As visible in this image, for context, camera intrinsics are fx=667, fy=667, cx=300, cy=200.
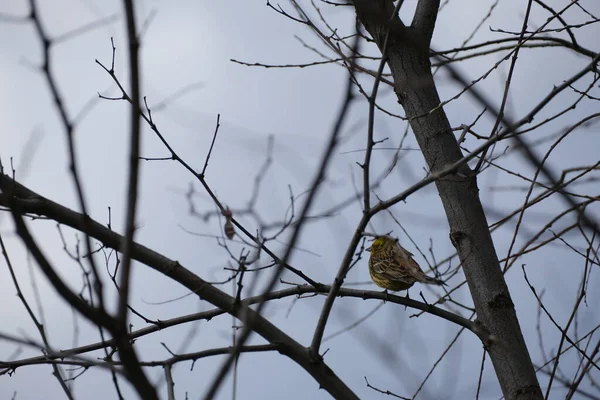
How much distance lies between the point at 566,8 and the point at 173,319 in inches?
Result: 106

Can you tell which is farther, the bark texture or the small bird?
the small bird

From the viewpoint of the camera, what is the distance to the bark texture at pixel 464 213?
11.0 feet

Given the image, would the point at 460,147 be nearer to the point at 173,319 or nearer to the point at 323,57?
the point at 323,57

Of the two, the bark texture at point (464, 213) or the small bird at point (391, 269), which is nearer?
the bark texture at point (464, 213)

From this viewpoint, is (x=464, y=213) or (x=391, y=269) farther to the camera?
(x=391, y=269)

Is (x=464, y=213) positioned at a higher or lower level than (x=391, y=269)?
lower

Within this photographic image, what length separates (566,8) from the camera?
3.67 meters

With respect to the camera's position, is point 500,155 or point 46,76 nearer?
point 46,76

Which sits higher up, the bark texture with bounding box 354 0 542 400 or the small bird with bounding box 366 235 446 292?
the small bird with bounding box 366 235 446 292

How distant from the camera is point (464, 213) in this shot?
364 centimetres

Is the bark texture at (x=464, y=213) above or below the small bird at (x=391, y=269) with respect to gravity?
below

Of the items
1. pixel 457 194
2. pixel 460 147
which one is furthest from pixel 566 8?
pixel 457 194

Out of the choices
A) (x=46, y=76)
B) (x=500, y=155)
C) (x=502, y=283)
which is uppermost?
(x=500, y=155)

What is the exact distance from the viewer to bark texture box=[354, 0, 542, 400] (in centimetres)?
336
